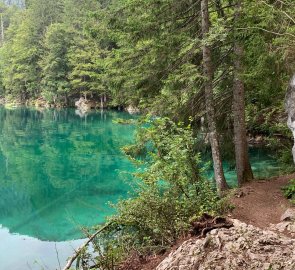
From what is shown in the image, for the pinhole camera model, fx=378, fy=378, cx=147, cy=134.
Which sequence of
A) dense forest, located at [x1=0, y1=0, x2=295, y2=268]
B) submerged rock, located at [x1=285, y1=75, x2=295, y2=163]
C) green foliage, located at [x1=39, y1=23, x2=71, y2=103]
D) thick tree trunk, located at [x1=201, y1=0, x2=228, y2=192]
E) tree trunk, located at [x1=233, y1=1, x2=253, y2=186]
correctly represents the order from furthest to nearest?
green foliage, located at [x1=39, y1=23, x2=71, y2=103] → tree trunk, located at [x1=233, y1=1, x2=253, y2=186] → thick tree trunk, located at [x1=201, y1=0, x2=228, y2=192] → submerged rock, located at [x1=285, y1=75, x2=295, y2=163] → dense forest, located at [x1=0, y1=0, x2=295, y2=268]

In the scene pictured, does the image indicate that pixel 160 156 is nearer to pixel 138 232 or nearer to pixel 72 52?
pixel 138 232

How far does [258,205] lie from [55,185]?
37.4 ft

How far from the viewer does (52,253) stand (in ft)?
32.5

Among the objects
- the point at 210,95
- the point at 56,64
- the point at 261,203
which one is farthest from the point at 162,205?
the point at 56,64

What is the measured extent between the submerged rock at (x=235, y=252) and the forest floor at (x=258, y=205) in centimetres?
83

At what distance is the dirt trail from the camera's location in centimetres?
708

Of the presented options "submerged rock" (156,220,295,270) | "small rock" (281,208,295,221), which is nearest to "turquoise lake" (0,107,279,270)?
"submerged rock" (156,220,295,270)

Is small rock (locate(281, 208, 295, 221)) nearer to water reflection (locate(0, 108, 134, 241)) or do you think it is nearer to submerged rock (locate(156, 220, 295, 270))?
submerged rock (locate(156, 220, 295, 270))

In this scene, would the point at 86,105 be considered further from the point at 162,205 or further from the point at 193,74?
the point at 162,205

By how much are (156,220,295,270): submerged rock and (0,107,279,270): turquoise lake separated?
8.91ft

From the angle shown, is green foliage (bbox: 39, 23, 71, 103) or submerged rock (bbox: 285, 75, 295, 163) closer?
submerged rock (bbox: 285, 75, 295, 163)

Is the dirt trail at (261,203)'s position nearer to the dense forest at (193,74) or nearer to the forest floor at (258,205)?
the forest floor at (258,205)

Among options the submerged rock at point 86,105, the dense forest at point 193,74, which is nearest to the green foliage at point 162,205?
the dense forest at point 193,74

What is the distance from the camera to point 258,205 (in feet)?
26.3
